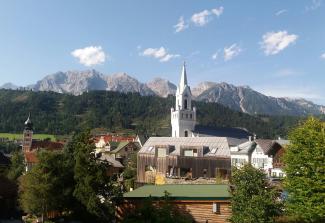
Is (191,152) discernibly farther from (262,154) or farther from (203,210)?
(203,210)

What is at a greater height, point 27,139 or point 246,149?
point 27,139

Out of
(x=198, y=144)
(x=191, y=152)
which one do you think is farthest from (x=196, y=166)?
(x=198, y=144)

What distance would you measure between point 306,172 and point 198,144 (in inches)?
1255

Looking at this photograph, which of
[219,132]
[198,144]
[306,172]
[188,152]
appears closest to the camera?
[306,172]

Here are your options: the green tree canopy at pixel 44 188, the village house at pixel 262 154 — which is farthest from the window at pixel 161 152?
the green tree canopy at pixel 44 188

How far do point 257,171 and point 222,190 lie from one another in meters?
6.36

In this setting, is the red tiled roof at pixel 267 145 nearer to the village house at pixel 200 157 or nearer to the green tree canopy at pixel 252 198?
the village house at pixel 200 157

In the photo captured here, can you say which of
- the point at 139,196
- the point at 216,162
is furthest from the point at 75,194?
the point at 216,162

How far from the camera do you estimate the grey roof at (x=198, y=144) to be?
6134cm

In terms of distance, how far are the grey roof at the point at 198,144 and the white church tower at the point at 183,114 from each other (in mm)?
32314

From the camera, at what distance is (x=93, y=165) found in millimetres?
31234

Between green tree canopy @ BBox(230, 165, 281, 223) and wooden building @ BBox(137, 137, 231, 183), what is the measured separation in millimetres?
31540

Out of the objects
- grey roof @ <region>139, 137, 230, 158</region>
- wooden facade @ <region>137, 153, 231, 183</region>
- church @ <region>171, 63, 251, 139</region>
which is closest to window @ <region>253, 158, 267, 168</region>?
grey roof @ <region>139, 137, 230, 158</region>

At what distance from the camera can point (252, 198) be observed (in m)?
25.4
